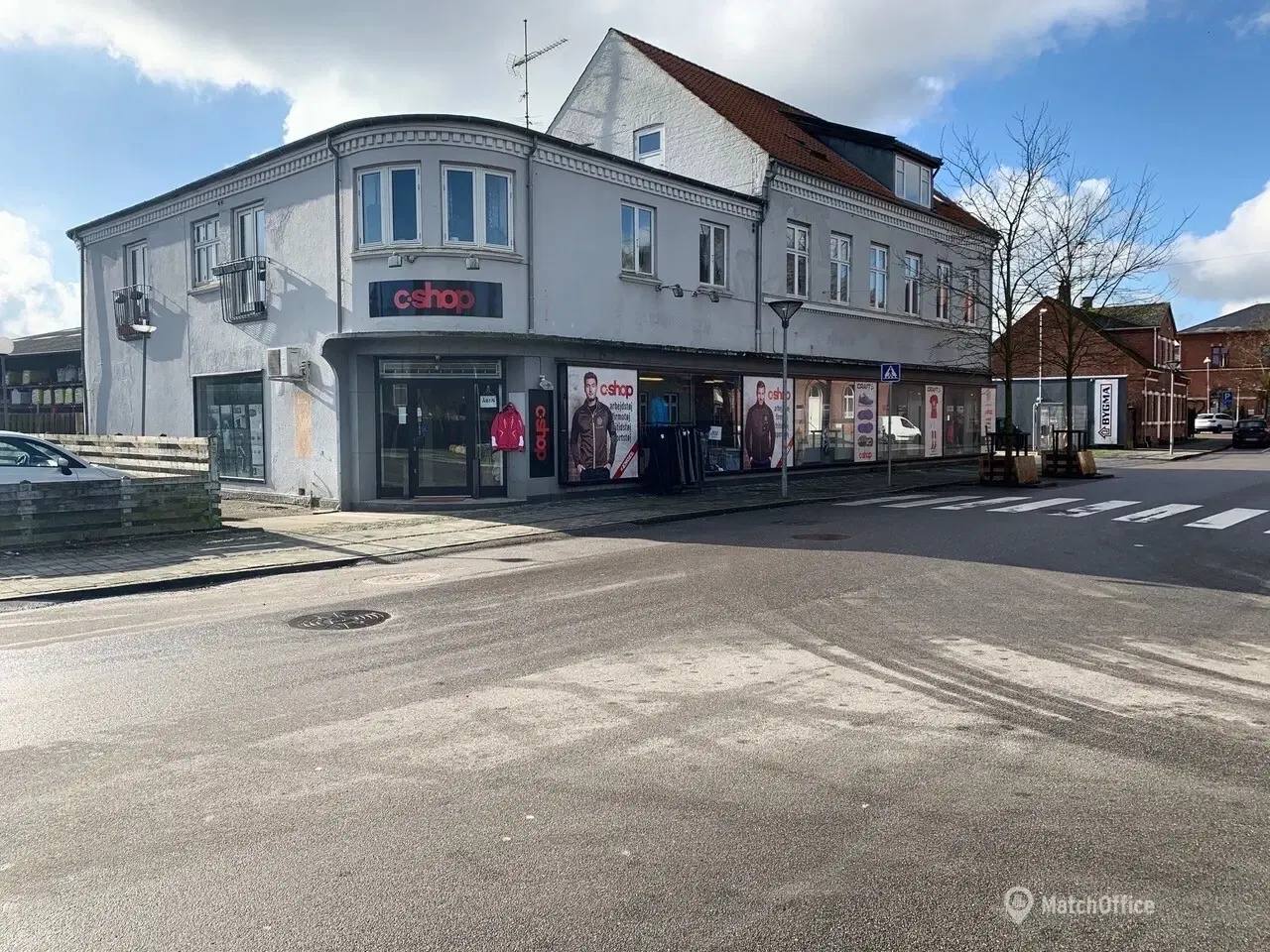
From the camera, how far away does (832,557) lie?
11.5 metres

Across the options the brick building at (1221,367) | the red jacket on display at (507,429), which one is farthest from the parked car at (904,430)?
the brick building at (1221,367)

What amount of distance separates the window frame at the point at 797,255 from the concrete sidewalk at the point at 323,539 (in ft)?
20.4

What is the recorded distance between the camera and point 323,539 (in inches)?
528

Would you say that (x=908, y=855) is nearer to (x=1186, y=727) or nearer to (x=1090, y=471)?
(x=1186, y=727)

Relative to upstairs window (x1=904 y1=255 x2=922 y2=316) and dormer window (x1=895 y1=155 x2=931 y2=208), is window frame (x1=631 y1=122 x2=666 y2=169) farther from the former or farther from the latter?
upstairs window (x1=904 y1=255 x2=922 y2=316)

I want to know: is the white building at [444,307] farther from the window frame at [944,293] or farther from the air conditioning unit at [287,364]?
the window frame at [944,293]

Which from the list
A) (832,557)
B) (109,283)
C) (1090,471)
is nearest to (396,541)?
(832,557)

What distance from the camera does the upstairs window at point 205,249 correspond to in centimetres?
A: 2095

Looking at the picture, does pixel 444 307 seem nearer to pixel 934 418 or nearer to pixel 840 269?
pixel 840 269

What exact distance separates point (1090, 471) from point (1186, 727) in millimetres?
24695

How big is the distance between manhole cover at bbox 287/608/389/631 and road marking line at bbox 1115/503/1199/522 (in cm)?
1275

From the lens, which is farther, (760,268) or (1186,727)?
(760,268)

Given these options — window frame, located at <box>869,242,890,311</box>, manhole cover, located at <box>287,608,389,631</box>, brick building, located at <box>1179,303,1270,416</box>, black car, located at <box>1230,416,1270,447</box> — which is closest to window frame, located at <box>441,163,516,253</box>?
manhole cover, located at <box>287,608,389,631</box>

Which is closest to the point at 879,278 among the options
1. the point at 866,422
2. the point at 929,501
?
the point at 866,422
